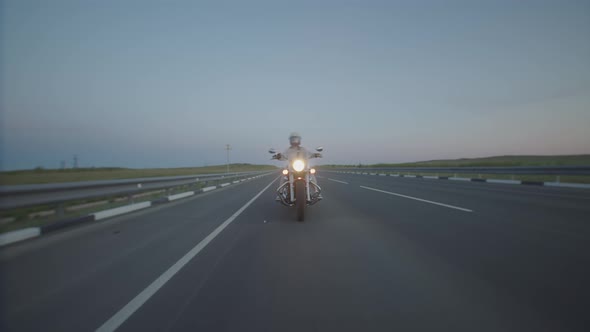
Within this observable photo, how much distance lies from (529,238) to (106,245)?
7.32m

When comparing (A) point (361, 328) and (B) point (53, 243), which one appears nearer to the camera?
(A) point (361, 328)

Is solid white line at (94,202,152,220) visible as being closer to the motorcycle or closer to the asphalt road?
the asphalt road

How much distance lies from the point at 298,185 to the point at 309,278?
11.6 ft

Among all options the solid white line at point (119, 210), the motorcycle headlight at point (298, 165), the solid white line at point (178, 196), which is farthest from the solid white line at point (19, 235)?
the solid white line at point (178, 196)

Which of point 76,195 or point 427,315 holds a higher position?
point 76,195

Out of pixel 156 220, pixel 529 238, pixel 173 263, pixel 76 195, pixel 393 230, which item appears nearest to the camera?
pixel 173 263

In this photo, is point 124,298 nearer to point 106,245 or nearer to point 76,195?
point 106,245

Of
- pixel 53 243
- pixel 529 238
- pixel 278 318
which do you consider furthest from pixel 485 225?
pixel 53 243

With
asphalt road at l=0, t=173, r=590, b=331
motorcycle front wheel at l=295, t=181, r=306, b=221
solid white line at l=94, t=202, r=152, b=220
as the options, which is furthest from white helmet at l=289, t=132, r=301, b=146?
solid white line at l=94, t=202, r=152, b=220

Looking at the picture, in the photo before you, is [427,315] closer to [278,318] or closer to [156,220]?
[278,318]

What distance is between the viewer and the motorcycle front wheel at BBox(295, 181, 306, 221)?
662 centimetres

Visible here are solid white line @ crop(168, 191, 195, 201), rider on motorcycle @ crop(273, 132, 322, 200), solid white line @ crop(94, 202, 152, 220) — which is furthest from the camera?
solid white line @ crop(168, 191, 195, 201)

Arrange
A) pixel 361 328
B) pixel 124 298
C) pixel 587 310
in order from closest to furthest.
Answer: pixel 361 328, pixel 587 310, pixel 124 298

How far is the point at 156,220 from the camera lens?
7.06m
